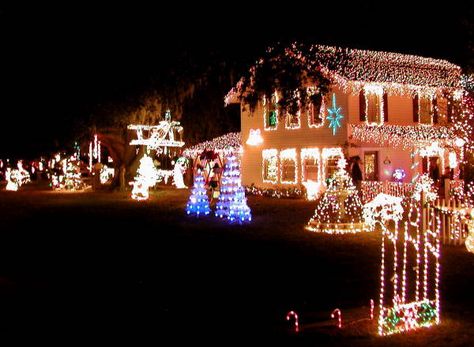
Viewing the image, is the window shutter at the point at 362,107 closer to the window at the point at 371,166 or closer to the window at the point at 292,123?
the window at the point at 371,166

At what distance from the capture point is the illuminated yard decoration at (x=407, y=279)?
6.70 m

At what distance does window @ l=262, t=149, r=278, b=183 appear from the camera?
29.9m

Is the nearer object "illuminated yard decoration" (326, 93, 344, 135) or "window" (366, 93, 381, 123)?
"illuminated yard decoration" (326, 93, 344, 135)

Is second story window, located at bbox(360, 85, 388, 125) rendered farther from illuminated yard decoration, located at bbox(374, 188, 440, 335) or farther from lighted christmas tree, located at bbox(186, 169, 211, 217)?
illuminated yard decoration, located at bbox(374, 188, 440, 335)

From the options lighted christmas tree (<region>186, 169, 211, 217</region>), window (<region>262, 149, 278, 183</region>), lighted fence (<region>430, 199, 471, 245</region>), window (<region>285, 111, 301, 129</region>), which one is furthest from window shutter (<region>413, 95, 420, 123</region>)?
lighted fence (<region>430, 199, 471, 245</region>)

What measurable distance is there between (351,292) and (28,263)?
5711 mm

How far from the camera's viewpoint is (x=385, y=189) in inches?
821

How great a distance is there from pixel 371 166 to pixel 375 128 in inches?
76.1

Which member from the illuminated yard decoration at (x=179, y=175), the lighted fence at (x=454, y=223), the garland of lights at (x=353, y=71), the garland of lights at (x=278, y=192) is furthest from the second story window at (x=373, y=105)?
the illuminated yard decoration at (x=179, y=175)

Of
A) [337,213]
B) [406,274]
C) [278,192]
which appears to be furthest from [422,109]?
[406,274]

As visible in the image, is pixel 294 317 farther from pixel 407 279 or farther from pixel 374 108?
pixel 374 108

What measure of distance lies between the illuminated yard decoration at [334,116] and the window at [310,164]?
1.54 metres

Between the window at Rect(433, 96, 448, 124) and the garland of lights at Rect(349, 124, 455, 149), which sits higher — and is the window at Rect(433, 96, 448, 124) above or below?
above

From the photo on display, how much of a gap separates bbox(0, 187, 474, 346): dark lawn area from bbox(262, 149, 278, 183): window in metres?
13.2
